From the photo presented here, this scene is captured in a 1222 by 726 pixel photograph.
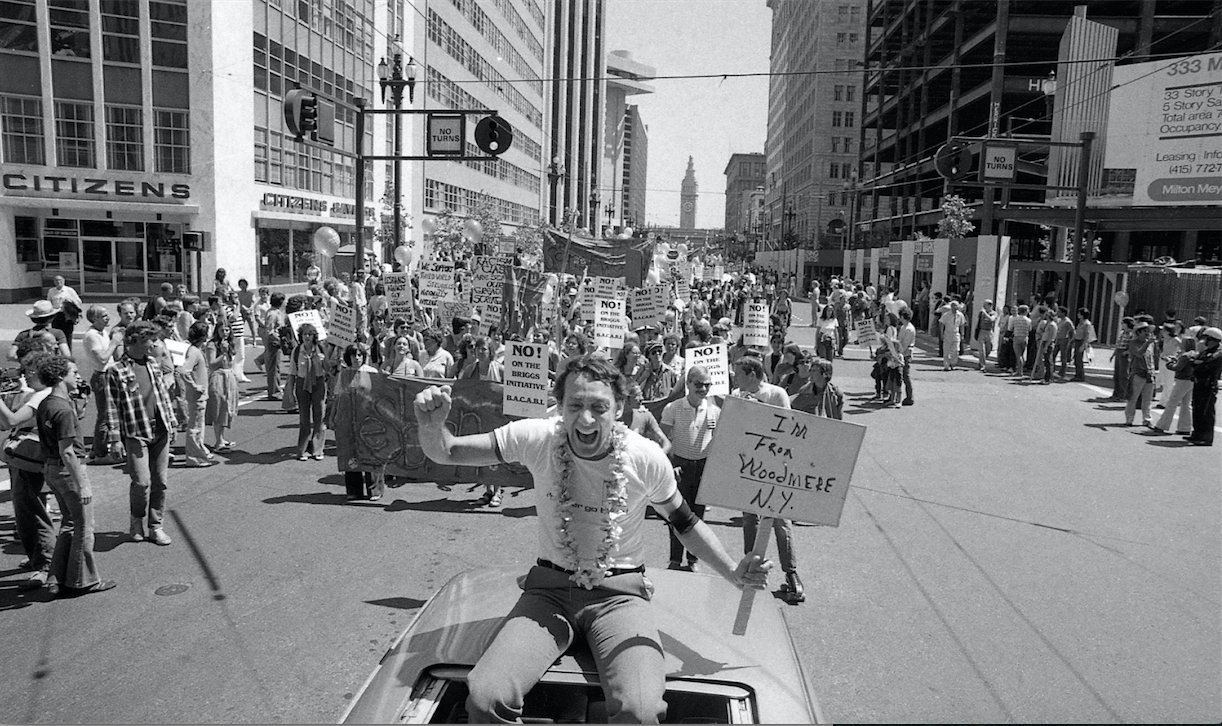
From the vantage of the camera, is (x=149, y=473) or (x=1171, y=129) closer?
(x=149, y=473)

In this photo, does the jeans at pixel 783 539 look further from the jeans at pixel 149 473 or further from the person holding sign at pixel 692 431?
the jeans at pixel 149 473

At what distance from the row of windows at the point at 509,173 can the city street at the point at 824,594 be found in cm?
4716

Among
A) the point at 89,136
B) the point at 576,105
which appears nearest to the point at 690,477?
the point at 89,136

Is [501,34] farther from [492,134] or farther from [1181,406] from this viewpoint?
[1181,406]

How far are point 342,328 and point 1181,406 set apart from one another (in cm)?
1297

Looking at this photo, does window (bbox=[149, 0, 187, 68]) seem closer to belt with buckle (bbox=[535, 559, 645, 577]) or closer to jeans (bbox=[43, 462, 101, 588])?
jeans (bbox=[43, 462, 101, 588])

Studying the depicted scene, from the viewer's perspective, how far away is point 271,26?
34781 mm

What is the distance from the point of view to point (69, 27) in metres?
30.5

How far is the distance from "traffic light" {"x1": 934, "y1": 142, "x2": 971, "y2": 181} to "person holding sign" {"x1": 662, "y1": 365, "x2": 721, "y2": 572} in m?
18.9

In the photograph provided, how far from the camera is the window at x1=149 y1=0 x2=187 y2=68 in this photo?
30.8 metres

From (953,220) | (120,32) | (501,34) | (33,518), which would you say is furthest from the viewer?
(501,34)

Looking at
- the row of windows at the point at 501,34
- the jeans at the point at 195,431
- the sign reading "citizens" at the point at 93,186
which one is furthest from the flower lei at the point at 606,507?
the row of windows at the point at 501,34

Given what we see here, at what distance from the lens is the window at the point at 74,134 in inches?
1214

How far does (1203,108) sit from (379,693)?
3416cm
